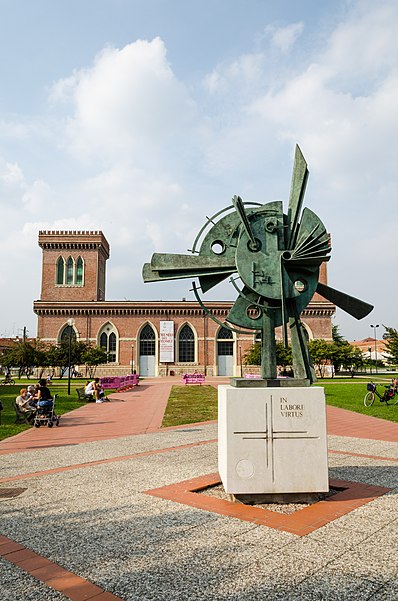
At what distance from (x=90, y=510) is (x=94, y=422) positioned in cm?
923

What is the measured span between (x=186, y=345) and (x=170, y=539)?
49133 millimetres

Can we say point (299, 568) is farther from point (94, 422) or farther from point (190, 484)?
point (94, 422)

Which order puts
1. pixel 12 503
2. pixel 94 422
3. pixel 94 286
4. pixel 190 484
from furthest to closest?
1. pixel 94 286
2. pixel 94 422
3. pixel 190 484
4. pixel 12 503

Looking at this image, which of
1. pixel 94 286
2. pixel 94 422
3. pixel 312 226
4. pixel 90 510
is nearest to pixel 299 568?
pixel 90 510

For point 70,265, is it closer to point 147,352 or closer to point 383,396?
point 147,352

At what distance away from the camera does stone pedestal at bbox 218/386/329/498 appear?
5.55 meters

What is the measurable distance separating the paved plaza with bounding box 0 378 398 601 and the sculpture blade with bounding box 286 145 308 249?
3.43 m

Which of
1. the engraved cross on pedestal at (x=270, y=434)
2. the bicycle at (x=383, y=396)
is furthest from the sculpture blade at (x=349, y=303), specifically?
the bicycle at (x=383, y=396)

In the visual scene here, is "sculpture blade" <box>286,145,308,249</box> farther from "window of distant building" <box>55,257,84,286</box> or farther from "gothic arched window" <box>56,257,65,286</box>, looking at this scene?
"gothic arched window" <box>56,257,65,286</box>

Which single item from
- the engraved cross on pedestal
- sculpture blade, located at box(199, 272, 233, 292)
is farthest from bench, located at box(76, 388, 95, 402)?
the engraved cross on pedestal

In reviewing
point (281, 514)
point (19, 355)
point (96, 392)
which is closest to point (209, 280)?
point (281, 514)

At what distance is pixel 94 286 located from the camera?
55844 millimetres

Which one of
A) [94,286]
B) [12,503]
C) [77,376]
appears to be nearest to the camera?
[12,503]

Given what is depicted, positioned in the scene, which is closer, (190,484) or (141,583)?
(141,583)
